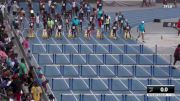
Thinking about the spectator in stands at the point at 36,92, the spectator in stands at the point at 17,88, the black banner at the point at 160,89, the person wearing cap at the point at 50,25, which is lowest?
the person wearing cap at the point at 50,25

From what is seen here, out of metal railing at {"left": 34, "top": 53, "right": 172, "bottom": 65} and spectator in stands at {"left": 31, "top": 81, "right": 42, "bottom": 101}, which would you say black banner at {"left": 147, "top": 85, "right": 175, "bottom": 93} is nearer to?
spectator in stands at {"left": 31, "top": 81, "right": 42, "bottom": 101}

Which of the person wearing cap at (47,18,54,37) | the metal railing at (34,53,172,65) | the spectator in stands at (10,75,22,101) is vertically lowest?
the metal railing at (34,53,172,65)

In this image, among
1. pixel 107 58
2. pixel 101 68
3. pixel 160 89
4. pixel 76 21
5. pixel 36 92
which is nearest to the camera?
pixel 160 89

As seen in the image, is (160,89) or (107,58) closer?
(160,89)

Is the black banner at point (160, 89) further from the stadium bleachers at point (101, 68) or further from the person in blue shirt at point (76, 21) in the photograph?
the person in blue shirt at point (76, 21)

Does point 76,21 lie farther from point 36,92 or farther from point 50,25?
point 36,92

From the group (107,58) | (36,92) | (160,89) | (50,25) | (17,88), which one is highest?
(160,89)

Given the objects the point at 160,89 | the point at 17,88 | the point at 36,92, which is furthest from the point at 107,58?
the point at 160,89

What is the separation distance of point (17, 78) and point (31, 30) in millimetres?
18789

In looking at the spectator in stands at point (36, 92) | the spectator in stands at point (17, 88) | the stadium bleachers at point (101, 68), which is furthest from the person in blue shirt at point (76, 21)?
the spectator in stands at point (17, 88)

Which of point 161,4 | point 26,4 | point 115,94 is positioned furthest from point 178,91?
point 161,4

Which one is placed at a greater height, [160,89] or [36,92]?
[160,89]

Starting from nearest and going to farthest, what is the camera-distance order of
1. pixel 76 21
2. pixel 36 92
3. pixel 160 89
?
pixel 160 89 < pixel 36 92 < pixel 76 21

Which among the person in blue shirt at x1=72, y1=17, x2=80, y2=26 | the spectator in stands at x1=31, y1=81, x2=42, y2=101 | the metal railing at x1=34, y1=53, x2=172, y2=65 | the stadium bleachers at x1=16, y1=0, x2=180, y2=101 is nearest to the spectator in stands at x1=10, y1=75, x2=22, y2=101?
the spectator in stands at x1=31, y1=81, x2=42, y2=101
